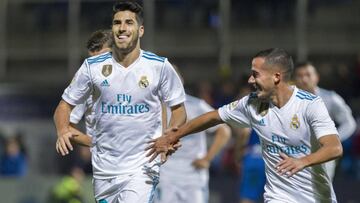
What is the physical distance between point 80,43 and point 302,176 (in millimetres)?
13593

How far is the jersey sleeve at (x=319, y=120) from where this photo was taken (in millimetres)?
7984

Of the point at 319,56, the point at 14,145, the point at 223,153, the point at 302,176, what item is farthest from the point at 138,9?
the point at 319,56

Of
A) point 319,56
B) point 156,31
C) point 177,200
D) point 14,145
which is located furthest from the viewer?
point 156,31

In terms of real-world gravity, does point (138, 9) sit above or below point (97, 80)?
above

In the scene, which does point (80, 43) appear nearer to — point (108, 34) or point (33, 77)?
point (33, 77)

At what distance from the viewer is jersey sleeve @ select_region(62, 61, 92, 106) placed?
341 inches

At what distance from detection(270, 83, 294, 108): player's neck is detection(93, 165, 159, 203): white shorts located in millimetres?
1219

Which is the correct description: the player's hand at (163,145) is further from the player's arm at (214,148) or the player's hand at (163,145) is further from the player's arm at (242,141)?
the player's arm at (242,141)

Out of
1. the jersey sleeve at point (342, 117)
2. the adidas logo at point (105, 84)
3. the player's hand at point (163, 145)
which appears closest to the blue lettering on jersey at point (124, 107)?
the adidas logo at point (105, 84)

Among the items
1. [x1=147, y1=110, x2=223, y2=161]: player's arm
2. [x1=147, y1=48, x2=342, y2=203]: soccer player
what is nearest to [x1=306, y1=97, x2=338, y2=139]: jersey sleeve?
[x1=147, y1=48, x2=342, y2=203]: soccer player

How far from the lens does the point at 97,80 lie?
339 inches

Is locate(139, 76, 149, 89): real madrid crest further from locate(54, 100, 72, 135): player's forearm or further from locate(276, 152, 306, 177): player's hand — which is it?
locate(276, 152, 306, 177): player's hand

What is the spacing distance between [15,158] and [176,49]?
450 cm

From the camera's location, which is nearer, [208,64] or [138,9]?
[138,9]
